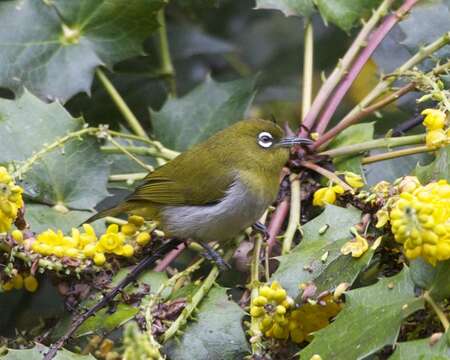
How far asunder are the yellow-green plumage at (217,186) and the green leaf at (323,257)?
28.2 inches

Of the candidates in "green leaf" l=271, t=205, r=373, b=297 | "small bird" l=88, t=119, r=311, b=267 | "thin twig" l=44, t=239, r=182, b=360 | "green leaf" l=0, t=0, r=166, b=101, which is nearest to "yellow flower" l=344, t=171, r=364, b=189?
"green leaf" l=271, t=205, r=373, b=297

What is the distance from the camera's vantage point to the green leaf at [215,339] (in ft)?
10.7

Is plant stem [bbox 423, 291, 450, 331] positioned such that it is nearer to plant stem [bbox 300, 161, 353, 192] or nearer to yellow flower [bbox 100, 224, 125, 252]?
plant stem [bbox 300, 161, 353, 192]

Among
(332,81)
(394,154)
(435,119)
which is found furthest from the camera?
(332,81)

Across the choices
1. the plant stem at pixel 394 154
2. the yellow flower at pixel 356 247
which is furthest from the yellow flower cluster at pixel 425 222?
the plant stem at pixel 394 154

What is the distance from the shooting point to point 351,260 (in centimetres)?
316

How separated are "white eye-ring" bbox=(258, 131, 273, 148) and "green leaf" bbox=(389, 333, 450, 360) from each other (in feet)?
6.47

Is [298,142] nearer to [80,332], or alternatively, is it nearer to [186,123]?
[186,123]

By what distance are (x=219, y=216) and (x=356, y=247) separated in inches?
49.9

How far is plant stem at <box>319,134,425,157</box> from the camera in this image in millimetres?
3652

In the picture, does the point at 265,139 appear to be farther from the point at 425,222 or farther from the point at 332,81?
the point at 425,222

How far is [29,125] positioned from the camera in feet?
13.2

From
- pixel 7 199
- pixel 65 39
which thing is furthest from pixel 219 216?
pixel 7 199

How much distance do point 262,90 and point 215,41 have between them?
433mm
